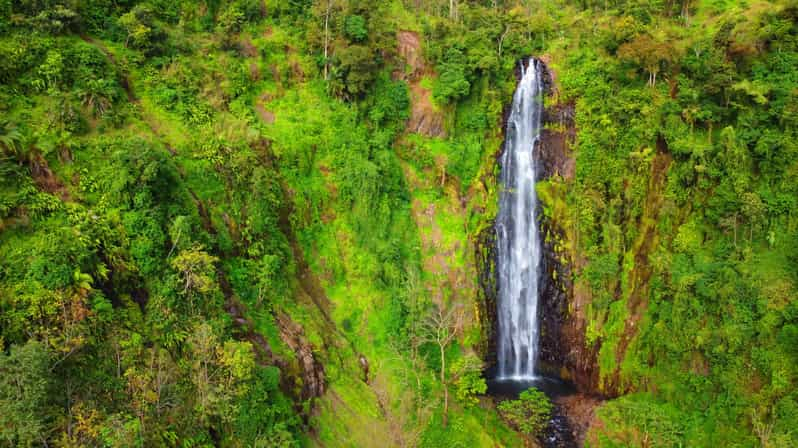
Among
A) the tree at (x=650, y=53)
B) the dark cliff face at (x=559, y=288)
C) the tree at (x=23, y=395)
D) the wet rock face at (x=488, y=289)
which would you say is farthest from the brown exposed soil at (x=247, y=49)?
the tree at (x=23, y=395)

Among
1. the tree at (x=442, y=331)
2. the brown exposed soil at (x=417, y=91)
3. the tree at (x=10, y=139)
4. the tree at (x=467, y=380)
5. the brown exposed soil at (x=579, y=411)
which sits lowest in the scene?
the brown exposed soil at (x=579, y=411)

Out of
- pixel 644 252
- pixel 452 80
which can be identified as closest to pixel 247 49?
pixel 452 80

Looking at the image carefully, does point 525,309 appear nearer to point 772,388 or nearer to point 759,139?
point 772,388

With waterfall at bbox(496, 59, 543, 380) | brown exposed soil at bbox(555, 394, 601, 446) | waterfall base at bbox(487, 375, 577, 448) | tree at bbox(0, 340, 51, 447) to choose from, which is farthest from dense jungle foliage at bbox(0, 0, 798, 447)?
waterfall at bbox(496, 59, 543, 380)

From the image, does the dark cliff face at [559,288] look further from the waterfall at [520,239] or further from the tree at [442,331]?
the tree at [442,331]

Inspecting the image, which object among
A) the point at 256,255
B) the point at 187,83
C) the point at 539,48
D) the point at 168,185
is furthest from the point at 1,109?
the point at 539,48

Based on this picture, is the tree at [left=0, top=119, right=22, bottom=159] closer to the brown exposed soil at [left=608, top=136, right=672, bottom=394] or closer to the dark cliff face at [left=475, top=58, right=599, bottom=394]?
the dark cliff face at [left=475, top=58, right=599, bottom=394]
